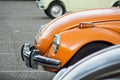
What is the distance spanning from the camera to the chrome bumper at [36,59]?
6965 millimetres

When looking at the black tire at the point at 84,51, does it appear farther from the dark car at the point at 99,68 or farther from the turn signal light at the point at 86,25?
the dark car at the point at 99,68

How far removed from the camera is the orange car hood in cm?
723

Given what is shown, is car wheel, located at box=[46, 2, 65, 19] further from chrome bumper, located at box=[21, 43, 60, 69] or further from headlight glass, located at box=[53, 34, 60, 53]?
headlight glass, located at box=[53, 34, 60, 53]

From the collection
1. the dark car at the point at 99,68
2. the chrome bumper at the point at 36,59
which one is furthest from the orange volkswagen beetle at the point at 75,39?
the dark car at the point at 99,68

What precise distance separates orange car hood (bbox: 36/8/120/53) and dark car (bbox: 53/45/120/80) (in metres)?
3.50

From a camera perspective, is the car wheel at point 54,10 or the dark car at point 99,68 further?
the car wheel at point 54,10

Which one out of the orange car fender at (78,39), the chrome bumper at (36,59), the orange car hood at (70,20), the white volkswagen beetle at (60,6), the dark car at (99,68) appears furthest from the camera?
the white volkswagen beetle at (60,6)

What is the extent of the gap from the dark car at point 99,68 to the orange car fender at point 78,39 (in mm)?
3077

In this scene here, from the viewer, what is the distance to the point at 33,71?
30.9 feet

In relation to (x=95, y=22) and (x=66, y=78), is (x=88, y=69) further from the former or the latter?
(x=95, y=22)

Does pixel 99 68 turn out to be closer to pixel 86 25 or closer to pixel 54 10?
pixel 86 25

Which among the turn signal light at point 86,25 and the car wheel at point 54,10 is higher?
the turn signal light at point 86,25

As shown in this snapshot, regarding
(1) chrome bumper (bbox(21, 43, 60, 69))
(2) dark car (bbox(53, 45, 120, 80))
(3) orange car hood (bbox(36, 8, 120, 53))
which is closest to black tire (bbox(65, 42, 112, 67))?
(1) chrome bumper (bbox(21, 43, 60, 69))

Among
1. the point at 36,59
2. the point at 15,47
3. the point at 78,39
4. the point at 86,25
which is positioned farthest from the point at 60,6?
the point at 78,39
